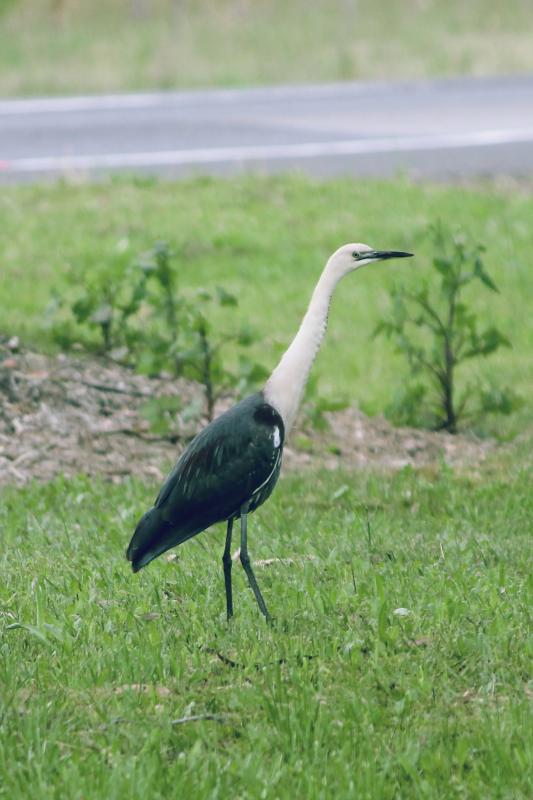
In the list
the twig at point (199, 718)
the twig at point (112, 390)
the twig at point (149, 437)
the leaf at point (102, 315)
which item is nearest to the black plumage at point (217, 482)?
the twig at point (199, 718)

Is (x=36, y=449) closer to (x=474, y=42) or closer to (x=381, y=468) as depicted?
(x=381, y=468)

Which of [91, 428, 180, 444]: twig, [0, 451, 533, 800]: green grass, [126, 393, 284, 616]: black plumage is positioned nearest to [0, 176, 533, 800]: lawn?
[0, 451, 533, 800]: green grass

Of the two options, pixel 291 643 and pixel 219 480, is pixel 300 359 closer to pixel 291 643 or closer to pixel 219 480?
pixel 219 480

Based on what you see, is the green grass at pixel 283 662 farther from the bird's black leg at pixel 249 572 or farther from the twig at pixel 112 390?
the twig at pixel 112 390

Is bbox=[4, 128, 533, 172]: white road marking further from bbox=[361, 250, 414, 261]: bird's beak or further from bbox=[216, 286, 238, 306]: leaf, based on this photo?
bbox=[361, 250, 414, 261]: bird's beak

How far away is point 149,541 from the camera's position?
523cm

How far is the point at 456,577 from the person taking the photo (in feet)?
19.2

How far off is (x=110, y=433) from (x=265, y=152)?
9105 mm

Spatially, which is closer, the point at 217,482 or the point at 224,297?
the point at 217,482

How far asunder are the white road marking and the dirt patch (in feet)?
23.1

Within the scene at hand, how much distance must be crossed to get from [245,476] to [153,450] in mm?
3056

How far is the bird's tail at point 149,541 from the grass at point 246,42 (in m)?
18.4

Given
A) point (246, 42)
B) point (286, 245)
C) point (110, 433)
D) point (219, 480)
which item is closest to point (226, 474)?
point (219, 480)

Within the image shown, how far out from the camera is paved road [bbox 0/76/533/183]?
53.0 feet
